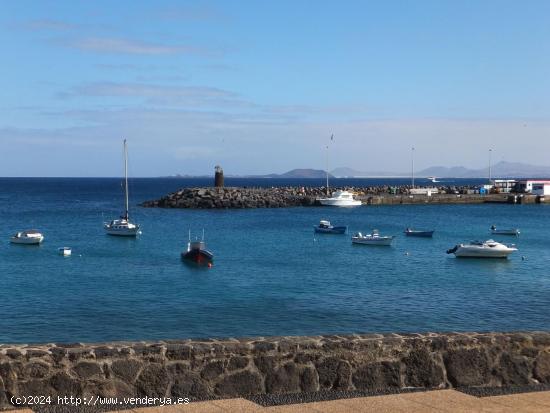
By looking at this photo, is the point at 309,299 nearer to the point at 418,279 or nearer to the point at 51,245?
the point at 418,279

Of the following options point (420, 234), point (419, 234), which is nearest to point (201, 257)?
point (419, 234)

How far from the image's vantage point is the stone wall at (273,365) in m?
9.23

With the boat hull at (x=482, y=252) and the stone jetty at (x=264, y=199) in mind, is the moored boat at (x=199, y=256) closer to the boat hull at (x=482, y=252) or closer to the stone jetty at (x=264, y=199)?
the boat hull at (x=482, y=252)

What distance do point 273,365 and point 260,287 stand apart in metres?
26.4

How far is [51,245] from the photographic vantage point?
2334 inches

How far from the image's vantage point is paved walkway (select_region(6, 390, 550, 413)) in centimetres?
896

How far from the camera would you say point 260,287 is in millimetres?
36156

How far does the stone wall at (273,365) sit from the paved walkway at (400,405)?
0.44 meters

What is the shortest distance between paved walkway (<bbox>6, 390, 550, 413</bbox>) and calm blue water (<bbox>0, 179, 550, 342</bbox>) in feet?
51.1

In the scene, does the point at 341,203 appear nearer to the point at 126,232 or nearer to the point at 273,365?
the point at 126,232

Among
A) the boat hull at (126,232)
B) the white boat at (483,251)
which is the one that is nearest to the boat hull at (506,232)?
the white boat at (483,251)

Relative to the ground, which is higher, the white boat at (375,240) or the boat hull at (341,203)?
the boat hull at (341,203)

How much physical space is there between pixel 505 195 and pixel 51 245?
3658 inches

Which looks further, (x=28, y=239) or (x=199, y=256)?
(x=28, y=239)
